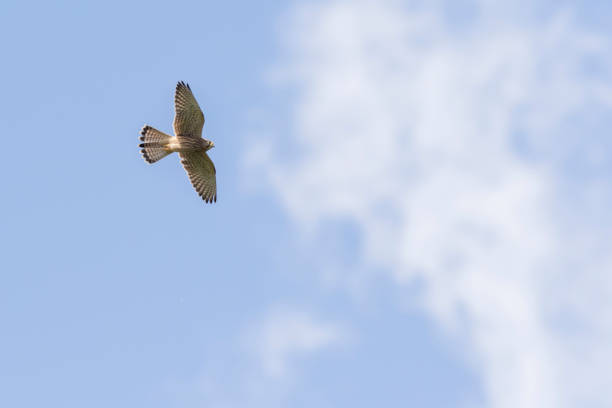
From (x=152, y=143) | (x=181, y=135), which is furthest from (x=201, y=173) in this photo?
(x=152, y=143)

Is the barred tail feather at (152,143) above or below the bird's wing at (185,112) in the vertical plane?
below

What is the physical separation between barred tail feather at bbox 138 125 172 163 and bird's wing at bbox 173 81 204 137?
1.56 feet

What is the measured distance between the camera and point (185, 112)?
34438 mm

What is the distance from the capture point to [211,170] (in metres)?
36.1

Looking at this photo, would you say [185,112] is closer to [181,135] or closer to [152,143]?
[181,135]

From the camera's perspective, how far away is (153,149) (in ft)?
114

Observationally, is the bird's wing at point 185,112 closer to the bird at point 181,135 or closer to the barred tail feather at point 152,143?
the bird at point 181,135

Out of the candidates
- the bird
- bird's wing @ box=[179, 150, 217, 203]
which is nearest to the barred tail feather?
the bird

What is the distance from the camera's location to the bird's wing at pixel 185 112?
34.3 metres

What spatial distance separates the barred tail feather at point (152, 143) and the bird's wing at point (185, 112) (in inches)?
18.7

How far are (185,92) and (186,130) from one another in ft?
3.92

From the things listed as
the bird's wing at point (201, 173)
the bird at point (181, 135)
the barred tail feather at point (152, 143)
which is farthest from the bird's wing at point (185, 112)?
the bird's wing at point (201, 173)

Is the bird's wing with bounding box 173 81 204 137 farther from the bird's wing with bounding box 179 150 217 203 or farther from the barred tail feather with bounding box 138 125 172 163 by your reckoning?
the bird's wing with bounding box 179 150 217 203

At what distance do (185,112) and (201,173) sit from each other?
2.53 meters
